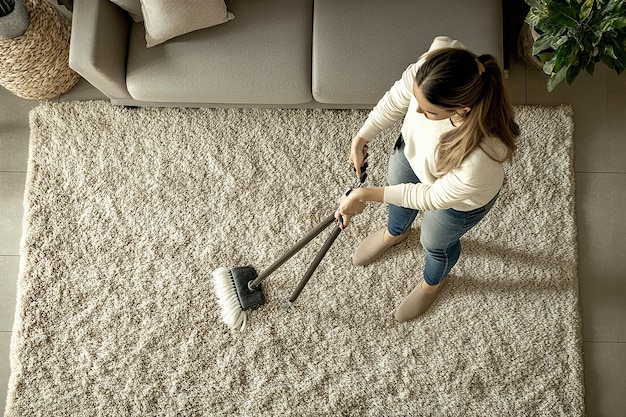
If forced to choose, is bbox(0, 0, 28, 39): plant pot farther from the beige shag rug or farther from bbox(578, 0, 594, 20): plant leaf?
bbox(578, 0, 594, 20): plant leaf

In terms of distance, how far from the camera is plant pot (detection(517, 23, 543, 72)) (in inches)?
88.3

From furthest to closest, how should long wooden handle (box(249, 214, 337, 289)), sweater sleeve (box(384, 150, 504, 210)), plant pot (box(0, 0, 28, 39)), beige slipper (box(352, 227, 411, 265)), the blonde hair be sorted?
1. beige slipper (box(352, 227, 411, 265))
2. plant pot (box(0, 0, 28, 39))
3. long wooden handle (box(249, 214, 337, 289))
4. sweater sleeve (box(384, 150, 504, 210))
5. the blonde hair

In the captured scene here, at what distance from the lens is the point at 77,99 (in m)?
2.43

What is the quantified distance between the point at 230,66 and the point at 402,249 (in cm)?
99

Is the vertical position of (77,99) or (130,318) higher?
(77,99)

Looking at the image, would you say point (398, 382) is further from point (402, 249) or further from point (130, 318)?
point (130, 318)

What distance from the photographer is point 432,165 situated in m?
1.43

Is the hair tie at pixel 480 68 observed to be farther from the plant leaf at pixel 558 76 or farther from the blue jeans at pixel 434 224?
the plant leaf at pixel 558 76

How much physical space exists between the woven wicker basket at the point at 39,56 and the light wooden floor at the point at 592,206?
16 centimetres

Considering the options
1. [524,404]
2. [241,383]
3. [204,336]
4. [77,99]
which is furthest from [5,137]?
[524,404]

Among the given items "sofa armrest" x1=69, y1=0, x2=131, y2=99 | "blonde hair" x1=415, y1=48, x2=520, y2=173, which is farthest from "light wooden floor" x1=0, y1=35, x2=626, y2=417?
"blonde hair" x1=415, y1=48, x2=520, y2=173

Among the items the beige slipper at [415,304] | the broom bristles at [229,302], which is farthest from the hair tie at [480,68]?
the broom bristles at [229,302]

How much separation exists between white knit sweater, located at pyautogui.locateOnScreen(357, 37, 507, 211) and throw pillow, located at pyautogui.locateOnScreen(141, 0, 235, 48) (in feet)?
2.67

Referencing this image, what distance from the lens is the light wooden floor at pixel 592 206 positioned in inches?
86.7
